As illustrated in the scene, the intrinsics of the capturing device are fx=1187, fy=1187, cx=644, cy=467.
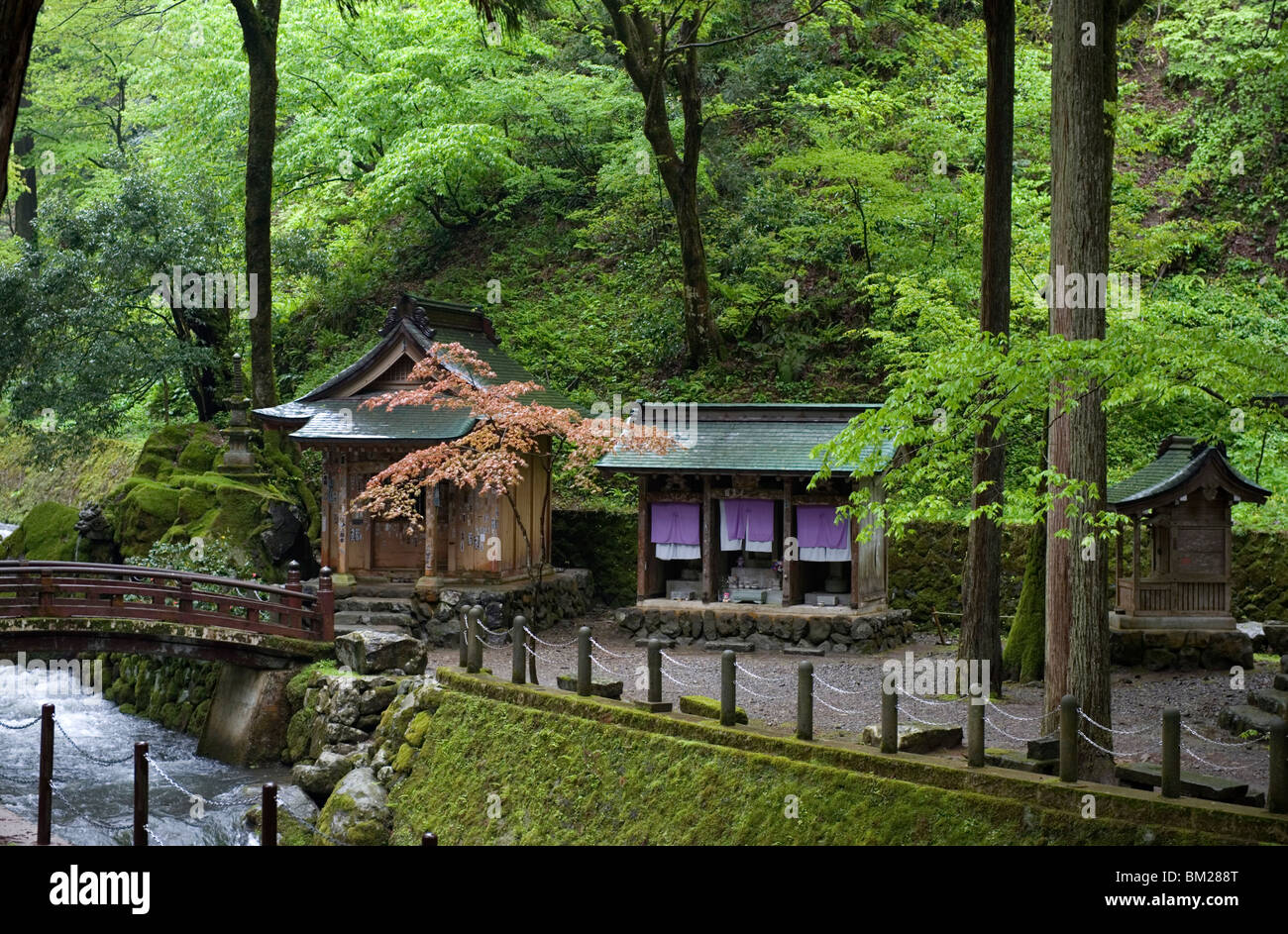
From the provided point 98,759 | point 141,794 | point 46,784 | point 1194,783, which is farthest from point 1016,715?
point 98,759

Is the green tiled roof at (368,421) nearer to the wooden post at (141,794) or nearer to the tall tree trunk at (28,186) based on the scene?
the wooden post at (141,794)

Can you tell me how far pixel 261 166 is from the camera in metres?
28.0

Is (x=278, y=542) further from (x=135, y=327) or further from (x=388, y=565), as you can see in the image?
(x=135, y=327)

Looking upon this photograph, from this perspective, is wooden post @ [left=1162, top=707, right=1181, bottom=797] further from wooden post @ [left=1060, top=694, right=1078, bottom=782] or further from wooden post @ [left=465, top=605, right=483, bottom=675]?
wooden post @ [left=465, top=605, right=483, bottom=675]

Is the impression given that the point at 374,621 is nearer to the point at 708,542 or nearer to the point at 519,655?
the point at 708,542

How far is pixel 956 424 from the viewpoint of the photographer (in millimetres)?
12492

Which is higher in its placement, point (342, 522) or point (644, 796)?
point (342, 522)

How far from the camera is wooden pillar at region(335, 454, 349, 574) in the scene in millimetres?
23172

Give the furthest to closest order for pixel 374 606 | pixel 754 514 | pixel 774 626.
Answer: pixel 374 606 → pixel 754 514 → pixel 774 626

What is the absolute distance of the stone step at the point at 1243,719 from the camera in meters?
14.6

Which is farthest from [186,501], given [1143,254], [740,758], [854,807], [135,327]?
[1143,254]

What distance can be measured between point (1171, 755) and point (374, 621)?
48.7 feet

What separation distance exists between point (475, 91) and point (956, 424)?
24.5 meters

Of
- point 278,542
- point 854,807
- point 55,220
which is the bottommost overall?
point 854,807
